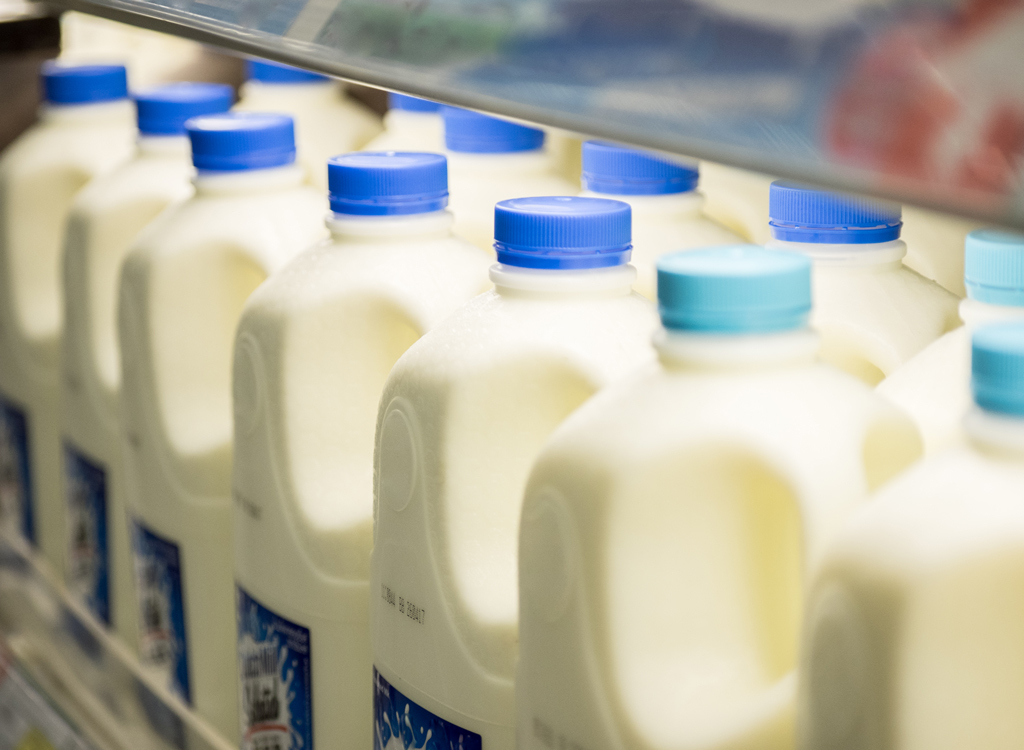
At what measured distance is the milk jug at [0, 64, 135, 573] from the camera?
1.60 metres

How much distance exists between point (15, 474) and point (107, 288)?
48cm

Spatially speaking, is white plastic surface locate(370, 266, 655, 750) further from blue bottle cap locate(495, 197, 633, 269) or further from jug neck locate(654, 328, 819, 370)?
jug neck locate(654, 328, 819, 370)

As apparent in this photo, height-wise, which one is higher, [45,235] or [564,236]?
[564,236]

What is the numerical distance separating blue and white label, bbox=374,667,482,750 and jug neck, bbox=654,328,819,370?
0.31m

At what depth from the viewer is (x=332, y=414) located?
0.97 meters

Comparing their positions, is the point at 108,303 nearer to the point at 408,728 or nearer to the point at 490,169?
the point at 490,169

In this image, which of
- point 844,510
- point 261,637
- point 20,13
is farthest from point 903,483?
point 20,13

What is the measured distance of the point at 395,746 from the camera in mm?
856

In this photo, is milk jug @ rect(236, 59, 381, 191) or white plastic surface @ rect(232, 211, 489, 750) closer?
white plastic surface @ rect(232, 211, 489, 750)

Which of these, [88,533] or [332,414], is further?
[88,533]

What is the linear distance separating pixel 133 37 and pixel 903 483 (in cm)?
198

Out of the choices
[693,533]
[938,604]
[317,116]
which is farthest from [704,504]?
[317,116]

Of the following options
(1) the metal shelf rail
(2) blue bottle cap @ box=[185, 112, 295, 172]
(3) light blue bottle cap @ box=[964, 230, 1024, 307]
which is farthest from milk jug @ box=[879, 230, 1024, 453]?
(2) blue bottle cap @ box=[185, 112, 295, 172]

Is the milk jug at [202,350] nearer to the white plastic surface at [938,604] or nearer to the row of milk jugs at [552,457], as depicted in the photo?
the row of milk jugs at [552,457]
